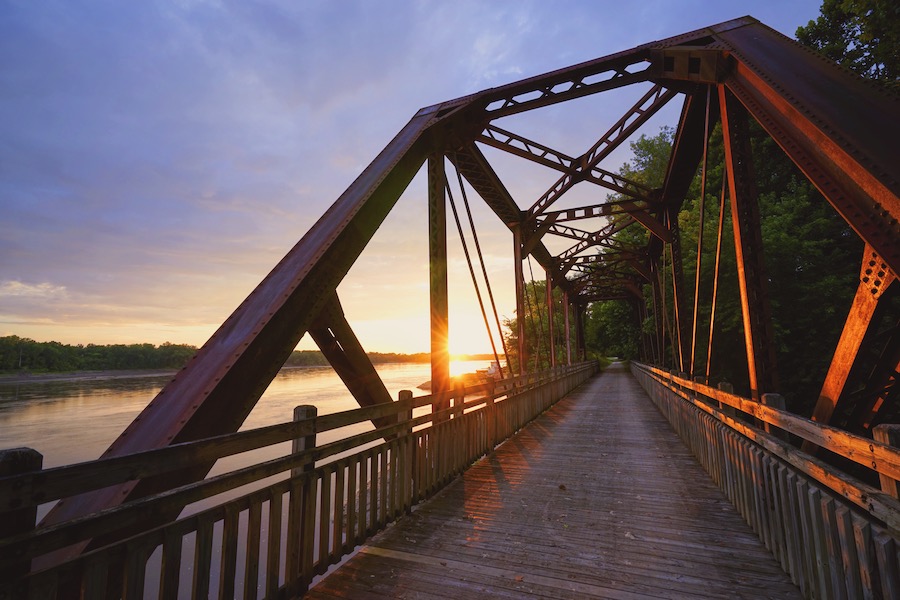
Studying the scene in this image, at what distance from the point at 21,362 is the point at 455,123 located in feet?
398

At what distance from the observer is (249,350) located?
3105 millimetres

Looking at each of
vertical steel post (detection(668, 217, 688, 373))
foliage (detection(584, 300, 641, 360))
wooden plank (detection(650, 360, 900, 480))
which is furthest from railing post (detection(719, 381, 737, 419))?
foliage (detection(584, 300, 641, 360))

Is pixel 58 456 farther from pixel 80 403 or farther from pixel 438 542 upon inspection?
pixel 80 403

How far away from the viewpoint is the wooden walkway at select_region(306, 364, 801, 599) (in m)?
3.05

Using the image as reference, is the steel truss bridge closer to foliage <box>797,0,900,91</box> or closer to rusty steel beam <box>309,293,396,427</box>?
rusty steel beam <box>309,293,396,427</box>

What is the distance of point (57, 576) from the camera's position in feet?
5.38

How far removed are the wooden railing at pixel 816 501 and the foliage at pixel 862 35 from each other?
13785mm

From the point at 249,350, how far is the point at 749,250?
5.65 meters

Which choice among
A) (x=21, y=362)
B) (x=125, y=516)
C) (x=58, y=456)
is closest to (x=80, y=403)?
(x=58, y=456)

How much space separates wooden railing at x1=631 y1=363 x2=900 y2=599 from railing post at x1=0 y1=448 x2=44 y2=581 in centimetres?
370

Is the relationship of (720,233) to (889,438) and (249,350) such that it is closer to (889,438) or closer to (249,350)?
(889,438)

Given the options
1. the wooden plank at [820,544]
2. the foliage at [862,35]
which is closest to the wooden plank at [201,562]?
the wooden plank at [820,544]

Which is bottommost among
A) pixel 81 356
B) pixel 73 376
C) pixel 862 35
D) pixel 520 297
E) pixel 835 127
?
pixel 73 376

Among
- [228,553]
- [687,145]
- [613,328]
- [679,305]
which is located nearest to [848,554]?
[228,553]
